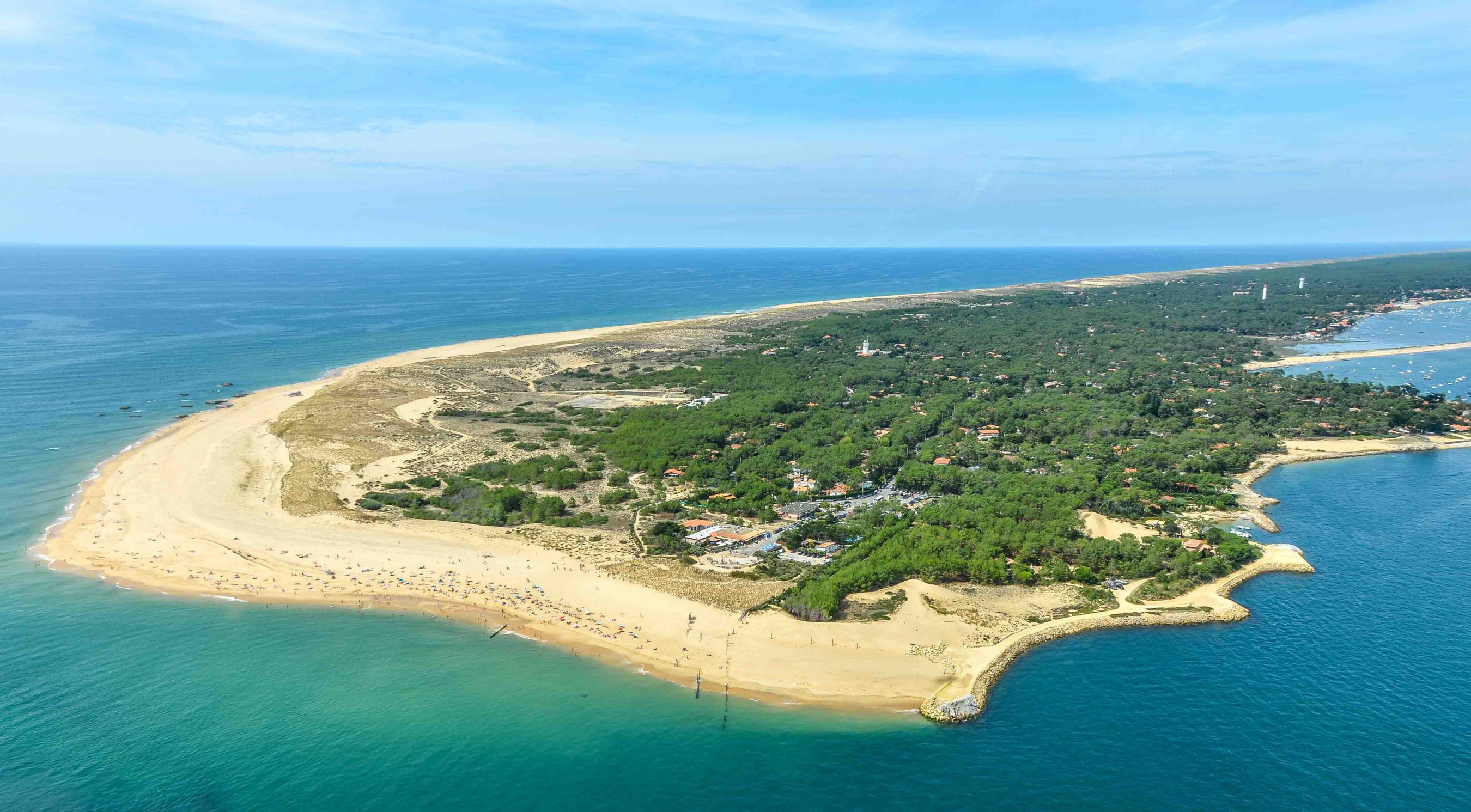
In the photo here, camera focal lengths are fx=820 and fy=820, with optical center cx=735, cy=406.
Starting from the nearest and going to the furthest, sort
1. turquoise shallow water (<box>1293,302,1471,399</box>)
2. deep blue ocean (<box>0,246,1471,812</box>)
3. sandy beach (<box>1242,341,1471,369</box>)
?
deep blue ocean (<box>0,246,1471,812</box>), turquoise shallow water (<box>1293,302,1471,399</box>), sandy beach (<box>1242,341,1471,369</box>)

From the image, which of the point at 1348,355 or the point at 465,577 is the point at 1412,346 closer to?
the point at 1348,355

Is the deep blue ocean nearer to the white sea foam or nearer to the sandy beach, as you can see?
the white sea foam

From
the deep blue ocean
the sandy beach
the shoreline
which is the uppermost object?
the sandy beach

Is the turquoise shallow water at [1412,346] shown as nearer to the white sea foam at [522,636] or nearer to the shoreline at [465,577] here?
the shoreline at [465,577]

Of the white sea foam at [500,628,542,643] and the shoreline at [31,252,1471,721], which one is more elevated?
the shoreline at [31,252,1471,721]

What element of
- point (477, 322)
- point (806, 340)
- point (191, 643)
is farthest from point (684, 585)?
point (477, 322)

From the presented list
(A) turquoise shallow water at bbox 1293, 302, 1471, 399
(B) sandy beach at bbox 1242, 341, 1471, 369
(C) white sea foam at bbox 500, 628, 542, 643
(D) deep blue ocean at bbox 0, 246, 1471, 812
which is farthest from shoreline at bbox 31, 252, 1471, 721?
(B) sandy beach at bbox 1242, 341, 1471, 369

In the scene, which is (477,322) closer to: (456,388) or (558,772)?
(456,388)

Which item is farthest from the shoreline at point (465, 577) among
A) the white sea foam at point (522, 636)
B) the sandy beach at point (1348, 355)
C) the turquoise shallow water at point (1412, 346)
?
the sandy beach at point (1348, 355)

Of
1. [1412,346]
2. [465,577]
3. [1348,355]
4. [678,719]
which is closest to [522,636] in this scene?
[465,577]
